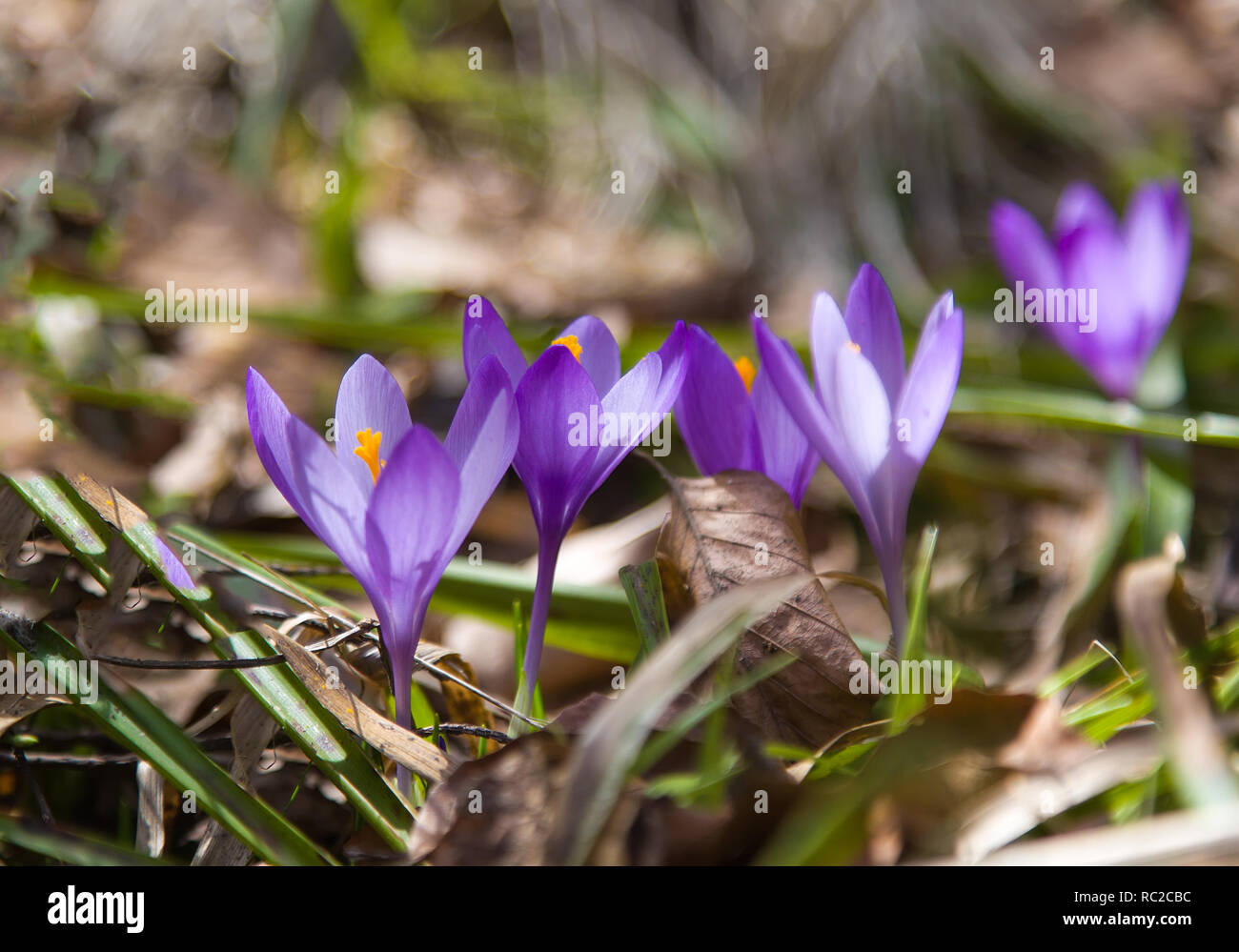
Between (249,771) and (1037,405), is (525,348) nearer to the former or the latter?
(1037,405)

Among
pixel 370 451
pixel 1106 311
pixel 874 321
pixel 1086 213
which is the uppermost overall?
pixel 1086 213

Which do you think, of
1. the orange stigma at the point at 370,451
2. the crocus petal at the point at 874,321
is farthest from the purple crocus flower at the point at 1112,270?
the orange stigma at the point at 370,451

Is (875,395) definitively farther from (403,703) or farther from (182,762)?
(182,762)

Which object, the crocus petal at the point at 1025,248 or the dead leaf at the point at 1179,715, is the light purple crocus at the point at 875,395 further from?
the crocus petal at the point at 1025,248

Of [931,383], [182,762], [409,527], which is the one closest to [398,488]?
[409,527]

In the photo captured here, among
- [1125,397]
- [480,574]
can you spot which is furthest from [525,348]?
[1125,397]

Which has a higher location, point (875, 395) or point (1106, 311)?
point (1106, 311)

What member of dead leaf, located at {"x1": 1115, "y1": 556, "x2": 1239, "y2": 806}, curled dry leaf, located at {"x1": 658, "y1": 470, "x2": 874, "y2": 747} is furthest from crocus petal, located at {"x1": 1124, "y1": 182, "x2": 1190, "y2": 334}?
curled dry leaf, located at {"x1": 658, "y1": 470, "x2": 874, "y2": 747}

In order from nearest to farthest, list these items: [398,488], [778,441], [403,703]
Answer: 1. [398,488]
2. [403,703]
3. [778,441]

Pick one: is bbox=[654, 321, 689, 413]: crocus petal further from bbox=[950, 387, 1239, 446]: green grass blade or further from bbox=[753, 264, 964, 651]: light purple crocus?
bbox=[950, 387, 1239, 446]: green grass blade
